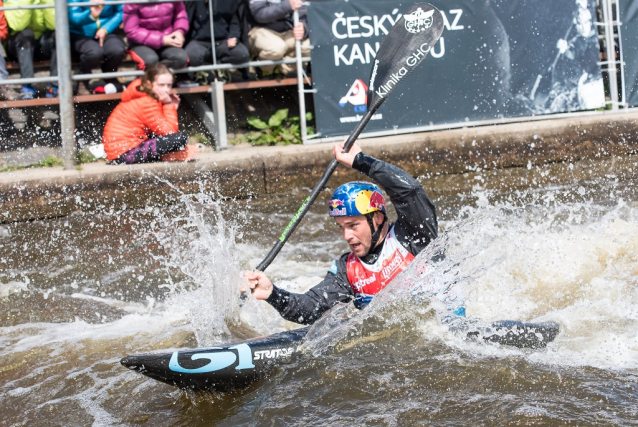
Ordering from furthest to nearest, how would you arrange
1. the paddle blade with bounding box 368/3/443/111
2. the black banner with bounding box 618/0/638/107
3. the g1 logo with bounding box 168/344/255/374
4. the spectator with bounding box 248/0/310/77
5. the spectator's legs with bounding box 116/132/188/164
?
the black banner with bounding box 618/0/638/107
the spectator with bounding box 248/0/310/77
the spectator's legs with bounding box 116/132/188/164
the paddle blade with bounding box 368/3/443/111
the g1 logo with bounding box 168/344/255/374

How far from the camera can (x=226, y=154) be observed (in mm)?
9453

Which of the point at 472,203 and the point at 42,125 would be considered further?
the point at 42,125

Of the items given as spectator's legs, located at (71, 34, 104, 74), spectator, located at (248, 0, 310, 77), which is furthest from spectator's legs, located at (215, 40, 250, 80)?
spectator's legs, located at (71, 34, 104, 74)

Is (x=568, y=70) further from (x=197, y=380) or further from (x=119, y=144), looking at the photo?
(x=197, y=380)

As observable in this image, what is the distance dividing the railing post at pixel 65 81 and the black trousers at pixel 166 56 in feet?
2.73

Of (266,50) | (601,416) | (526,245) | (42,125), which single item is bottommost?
(601,416)

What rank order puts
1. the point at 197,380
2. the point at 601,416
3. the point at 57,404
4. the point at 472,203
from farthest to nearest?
the point at 472,203
the point at 57,404
the point at 197,380
the point at 601,416

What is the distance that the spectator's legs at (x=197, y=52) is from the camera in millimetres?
9562

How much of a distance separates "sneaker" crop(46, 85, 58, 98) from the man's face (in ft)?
19.4

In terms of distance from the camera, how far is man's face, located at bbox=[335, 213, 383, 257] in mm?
4855

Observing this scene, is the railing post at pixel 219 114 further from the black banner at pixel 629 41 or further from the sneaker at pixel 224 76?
the black banner at pixel 629 41

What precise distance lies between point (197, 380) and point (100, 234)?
449 cm

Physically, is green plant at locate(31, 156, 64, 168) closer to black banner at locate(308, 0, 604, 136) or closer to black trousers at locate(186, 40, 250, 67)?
black trousers at locate(186, 40, 250, 67)

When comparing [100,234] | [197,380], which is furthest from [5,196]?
[197,380]
